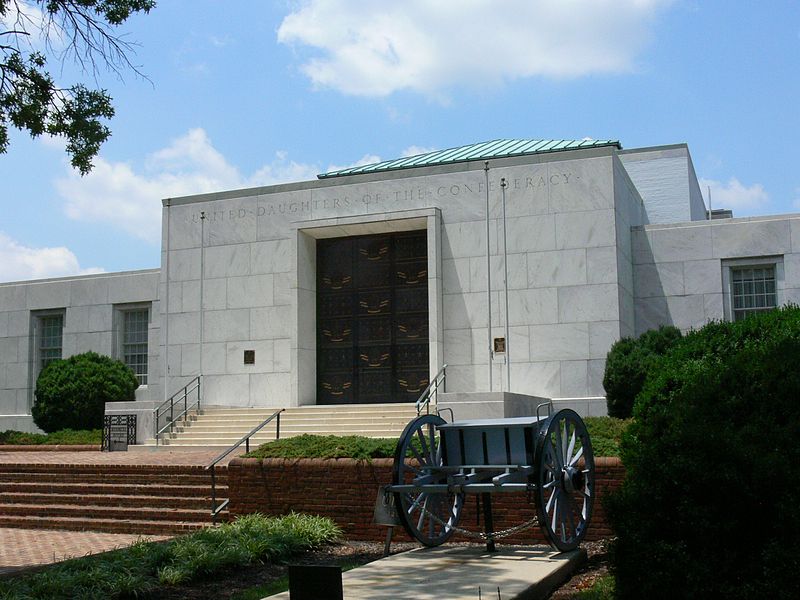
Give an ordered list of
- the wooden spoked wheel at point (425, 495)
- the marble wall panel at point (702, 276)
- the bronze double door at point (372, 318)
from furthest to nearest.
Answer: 1. the bronze double door at point (372, 318)
2. the marble wall panel at point (702, 276)
3. the wooden spoked wheel at point (425, 495)

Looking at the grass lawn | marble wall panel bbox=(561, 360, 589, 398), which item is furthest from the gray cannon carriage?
marble wall panel bbox=(561, 360, 589, 398)

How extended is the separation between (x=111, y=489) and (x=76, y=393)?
10307 mm

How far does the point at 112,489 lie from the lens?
49.0ft

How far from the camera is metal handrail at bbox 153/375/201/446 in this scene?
70.0 ft

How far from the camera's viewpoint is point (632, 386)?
61.5ft

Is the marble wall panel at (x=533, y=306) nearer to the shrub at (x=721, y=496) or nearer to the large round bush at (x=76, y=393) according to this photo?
the large round bush at (x=76, y=393)

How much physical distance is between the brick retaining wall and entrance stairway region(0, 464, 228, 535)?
103 centimetres

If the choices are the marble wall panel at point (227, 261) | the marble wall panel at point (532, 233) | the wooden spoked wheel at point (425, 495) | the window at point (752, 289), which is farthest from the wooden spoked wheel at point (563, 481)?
the marble wall panel at point (227, 261)

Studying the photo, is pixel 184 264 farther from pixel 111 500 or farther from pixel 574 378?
pixel 574 378

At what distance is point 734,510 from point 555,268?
15079 millimetres

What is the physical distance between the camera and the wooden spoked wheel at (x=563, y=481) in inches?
333

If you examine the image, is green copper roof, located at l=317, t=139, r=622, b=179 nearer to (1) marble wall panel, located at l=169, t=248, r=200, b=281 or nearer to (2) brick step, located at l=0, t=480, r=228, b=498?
(1) marble wall panel, located at l=169, t=248, r=200, b=281

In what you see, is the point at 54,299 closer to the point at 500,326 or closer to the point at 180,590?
the point at 500,326

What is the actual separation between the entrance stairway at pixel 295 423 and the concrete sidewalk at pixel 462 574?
9407 mm
